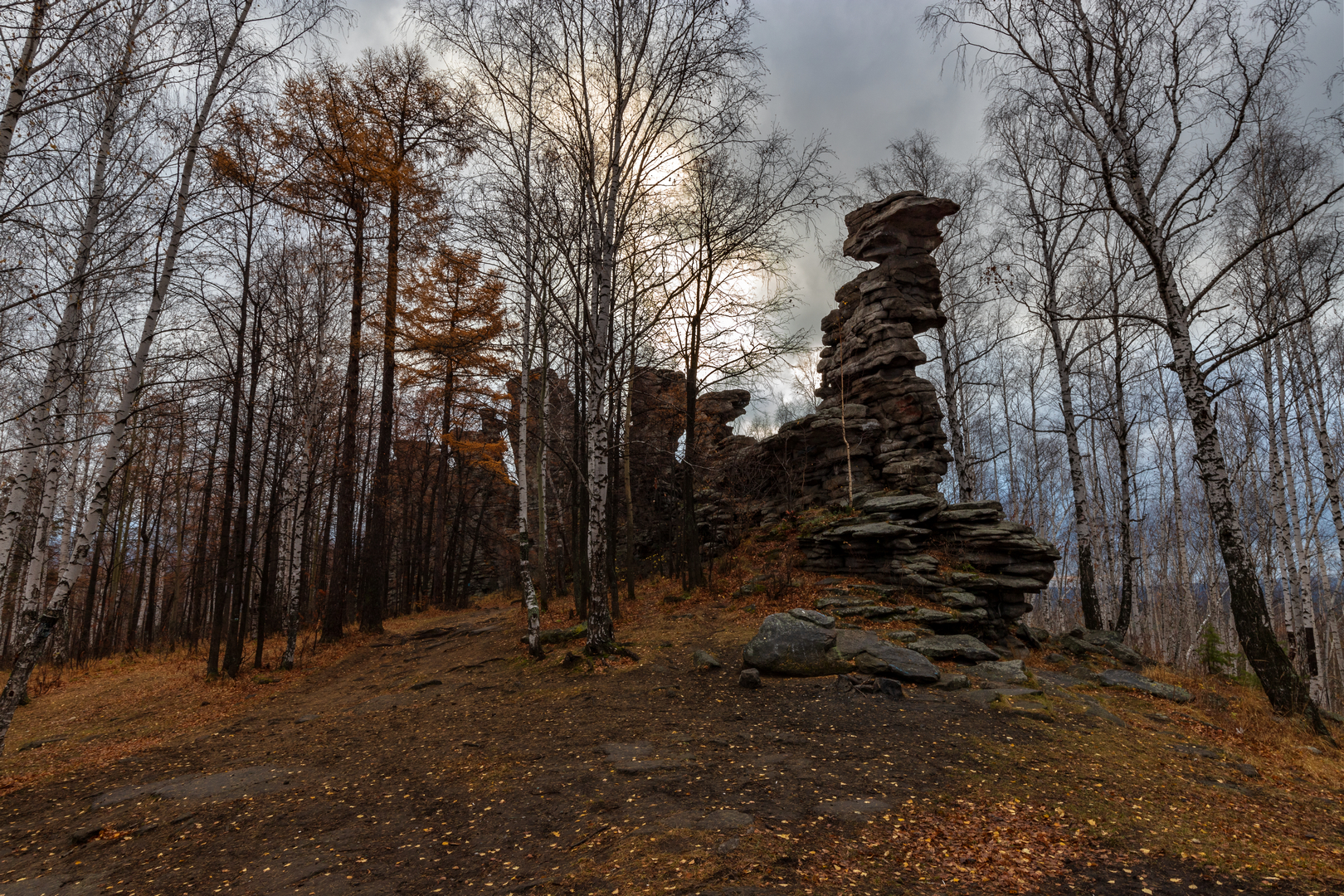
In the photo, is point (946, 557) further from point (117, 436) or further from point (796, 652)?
Result: point (117, 436)

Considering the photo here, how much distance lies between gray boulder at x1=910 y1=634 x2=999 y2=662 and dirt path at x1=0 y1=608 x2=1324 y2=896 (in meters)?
2.03

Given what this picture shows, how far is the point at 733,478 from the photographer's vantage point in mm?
20219

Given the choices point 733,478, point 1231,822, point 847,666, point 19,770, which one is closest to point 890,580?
point 847,666

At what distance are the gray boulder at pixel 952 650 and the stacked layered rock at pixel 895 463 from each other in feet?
3.91

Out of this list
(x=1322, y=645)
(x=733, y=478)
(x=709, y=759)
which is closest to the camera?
(x=709, y=759)

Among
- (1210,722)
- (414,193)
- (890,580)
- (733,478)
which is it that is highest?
(414,193)

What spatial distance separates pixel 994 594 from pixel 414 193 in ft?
63.2

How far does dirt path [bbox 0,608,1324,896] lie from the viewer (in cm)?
345

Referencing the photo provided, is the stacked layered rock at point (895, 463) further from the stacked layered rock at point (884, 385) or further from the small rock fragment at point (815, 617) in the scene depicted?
the small rock fragment at point (815, 617)

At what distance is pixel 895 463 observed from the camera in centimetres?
1688

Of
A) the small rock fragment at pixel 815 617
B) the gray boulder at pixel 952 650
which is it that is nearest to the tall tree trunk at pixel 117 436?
the small rock fragment at pixel 815 617

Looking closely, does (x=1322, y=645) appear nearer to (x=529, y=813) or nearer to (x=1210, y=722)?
(x=1210, y=722)

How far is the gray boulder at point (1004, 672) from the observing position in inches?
338

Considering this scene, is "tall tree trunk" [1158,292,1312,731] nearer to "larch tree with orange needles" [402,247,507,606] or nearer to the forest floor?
the forest floor
